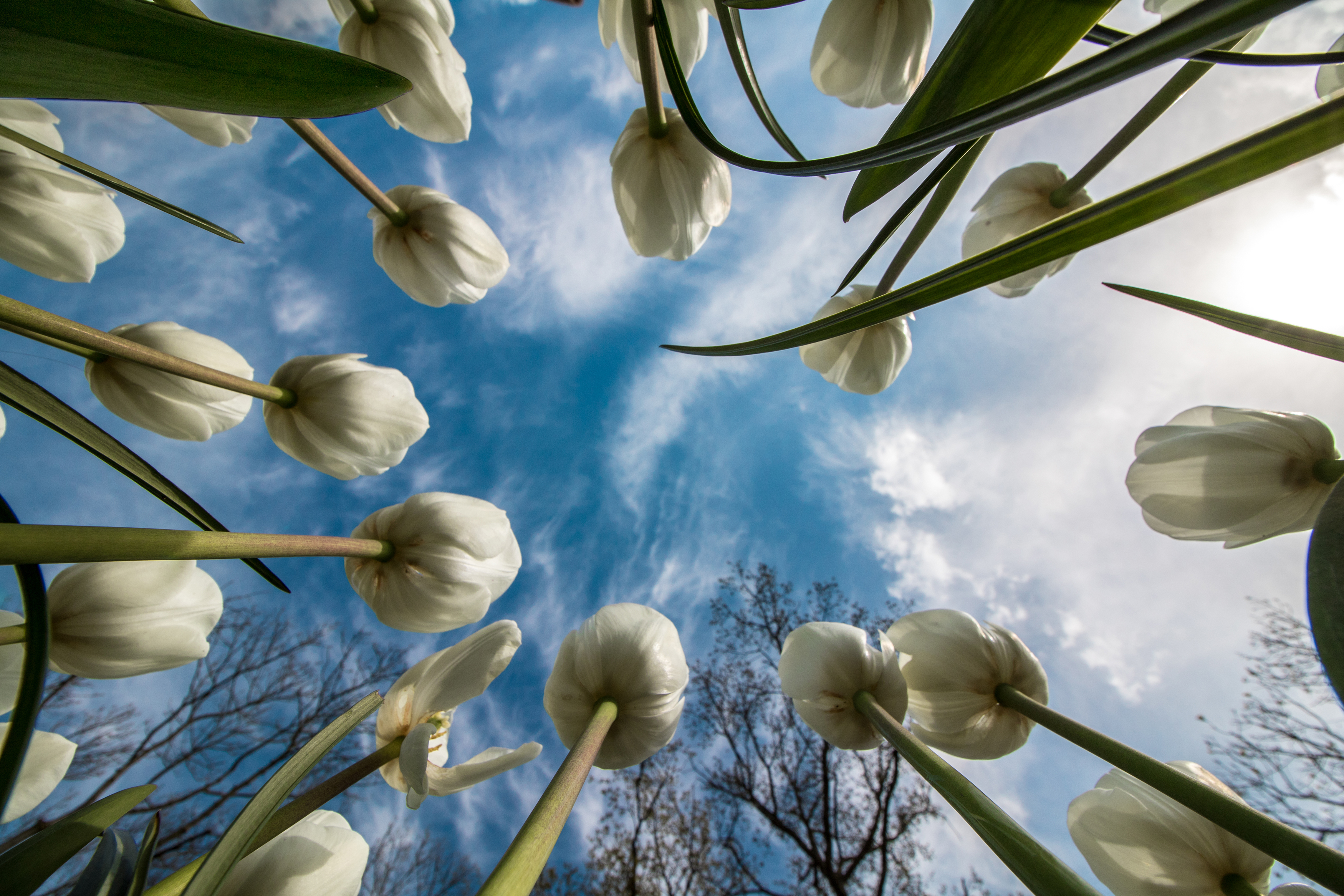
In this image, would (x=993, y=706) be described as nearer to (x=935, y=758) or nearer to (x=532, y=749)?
(x=935, y=758)

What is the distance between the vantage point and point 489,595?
0.55 meters

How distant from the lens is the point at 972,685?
0.47m

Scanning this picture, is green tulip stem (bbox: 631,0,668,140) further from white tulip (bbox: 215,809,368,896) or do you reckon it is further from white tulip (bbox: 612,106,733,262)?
white tulip (bbox: 215,809,368,896)

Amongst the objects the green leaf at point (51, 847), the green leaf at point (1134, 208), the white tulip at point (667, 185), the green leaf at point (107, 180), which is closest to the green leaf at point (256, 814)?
the green leaf at point (51, 847)

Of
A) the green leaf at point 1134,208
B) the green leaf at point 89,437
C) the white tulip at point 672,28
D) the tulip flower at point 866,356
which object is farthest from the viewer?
the tulip flower at point 866,356

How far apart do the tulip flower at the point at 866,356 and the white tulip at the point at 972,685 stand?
1.18 feet

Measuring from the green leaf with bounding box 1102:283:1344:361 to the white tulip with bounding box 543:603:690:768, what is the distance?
37 cm

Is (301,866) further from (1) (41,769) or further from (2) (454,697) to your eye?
(1) (41,769)

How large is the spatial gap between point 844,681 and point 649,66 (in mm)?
504

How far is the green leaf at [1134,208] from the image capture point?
0.13 metres

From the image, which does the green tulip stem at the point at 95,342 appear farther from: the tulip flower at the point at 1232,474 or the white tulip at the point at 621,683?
the tulip flower at the point at 1232,474

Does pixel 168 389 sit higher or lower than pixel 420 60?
lower

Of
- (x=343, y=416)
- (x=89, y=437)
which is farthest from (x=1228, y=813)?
(x=343, y=416)

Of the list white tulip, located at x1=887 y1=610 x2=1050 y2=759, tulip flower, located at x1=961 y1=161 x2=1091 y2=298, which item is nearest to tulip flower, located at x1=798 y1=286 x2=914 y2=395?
tulip flower, located at x1=961 y1=161 x2=1091 y2=298
